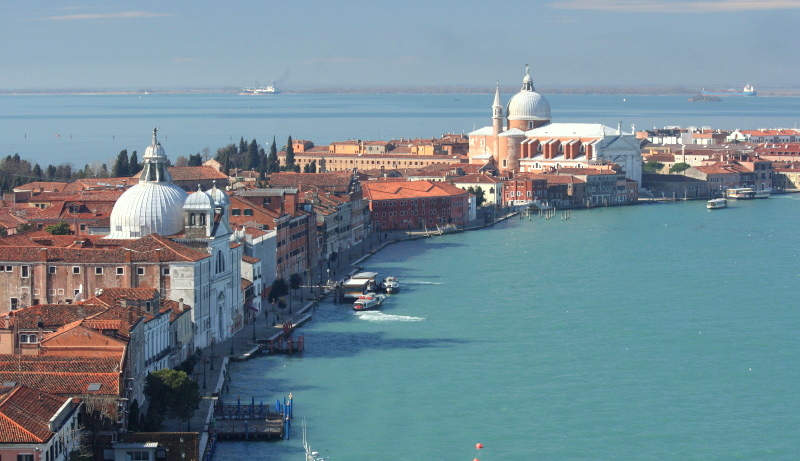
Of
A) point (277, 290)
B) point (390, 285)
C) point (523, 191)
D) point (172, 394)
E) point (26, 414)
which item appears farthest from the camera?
point (523, 191)

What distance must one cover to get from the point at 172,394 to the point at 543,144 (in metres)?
36.6

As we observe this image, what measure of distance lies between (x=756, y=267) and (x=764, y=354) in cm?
900

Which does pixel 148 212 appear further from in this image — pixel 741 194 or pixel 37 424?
pixel 741 194

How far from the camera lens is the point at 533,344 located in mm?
18234

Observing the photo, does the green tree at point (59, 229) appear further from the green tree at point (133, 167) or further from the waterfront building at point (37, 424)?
the green tree at point (133, 167)

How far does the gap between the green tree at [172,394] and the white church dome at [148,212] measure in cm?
436

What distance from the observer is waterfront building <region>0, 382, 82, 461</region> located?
1084 centimetres

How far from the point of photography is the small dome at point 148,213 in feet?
57.8

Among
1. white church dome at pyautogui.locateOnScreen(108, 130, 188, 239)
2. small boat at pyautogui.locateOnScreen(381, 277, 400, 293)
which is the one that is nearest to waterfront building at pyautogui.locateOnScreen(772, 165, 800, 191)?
small boat at pyautogui.locateOnScreen(381, 277, 400, 293)

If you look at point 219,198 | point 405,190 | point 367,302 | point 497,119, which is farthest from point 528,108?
point 219,198

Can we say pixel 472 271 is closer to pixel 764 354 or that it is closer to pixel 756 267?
pixel 756 267

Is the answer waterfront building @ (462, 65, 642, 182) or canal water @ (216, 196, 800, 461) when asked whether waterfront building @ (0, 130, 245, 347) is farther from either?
waterfront building @ (462, 65, 642, 182)

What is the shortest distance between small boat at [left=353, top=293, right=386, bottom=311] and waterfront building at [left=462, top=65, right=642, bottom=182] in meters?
25.5

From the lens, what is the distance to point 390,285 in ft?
74.6
